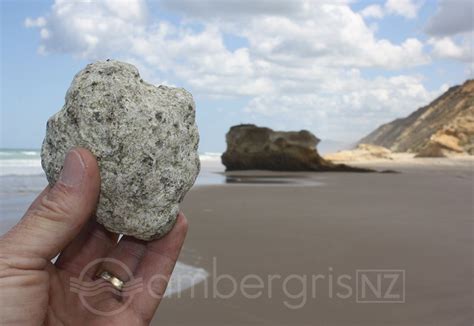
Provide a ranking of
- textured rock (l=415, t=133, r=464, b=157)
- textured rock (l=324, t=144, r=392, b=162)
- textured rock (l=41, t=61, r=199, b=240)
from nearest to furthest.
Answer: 1. textured rock (l=41, t=61, r=199, b=240)
2. textured rock (l=415, t=133, r=464, b=157)
3. textured rock (l=324, t=144, r=392, b=162)

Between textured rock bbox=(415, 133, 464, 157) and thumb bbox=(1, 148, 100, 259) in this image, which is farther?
textured rock bbox=(415, 133, 464, 157)

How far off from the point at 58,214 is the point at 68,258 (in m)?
0.54

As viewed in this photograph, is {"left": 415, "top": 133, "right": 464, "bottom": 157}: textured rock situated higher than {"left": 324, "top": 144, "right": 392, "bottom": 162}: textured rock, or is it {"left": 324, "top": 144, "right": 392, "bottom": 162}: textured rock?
{"left": 415, "top": 133, "right": 464, "bottom": 157}: textured rock

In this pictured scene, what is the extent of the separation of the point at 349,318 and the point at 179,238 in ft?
3.65

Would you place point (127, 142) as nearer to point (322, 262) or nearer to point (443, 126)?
point (322, 262)

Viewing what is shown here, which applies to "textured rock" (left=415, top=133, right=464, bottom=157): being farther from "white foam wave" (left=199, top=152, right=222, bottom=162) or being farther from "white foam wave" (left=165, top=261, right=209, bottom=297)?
"white foam wave" (left=165, top=261, right=209, bottom=297)

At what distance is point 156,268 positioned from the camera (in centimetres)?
234

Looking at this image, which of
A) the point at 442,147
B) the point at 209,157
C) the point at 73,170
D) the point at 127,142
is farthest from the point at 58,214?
the point at 209,157

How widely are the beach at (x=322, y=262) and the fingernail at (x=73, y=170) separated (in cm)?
123

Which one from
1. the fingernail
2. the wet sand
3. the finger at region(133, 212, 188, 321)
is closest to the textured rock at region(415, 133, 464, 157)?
the wet sand

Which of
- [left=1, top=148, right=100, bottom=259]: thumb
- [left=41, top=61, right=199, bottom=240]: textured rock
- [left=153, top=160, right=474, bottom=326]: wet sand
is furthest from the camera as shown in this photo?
[left=153, top=160, right=474, bottom=326]: wet sand

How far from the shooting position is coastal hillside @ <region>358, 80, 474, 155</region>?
23987 mm

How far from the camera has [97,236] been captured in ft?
7.94

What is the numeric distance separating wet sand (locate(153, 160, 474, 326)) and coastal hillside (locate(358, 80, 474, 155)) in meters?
18.2
